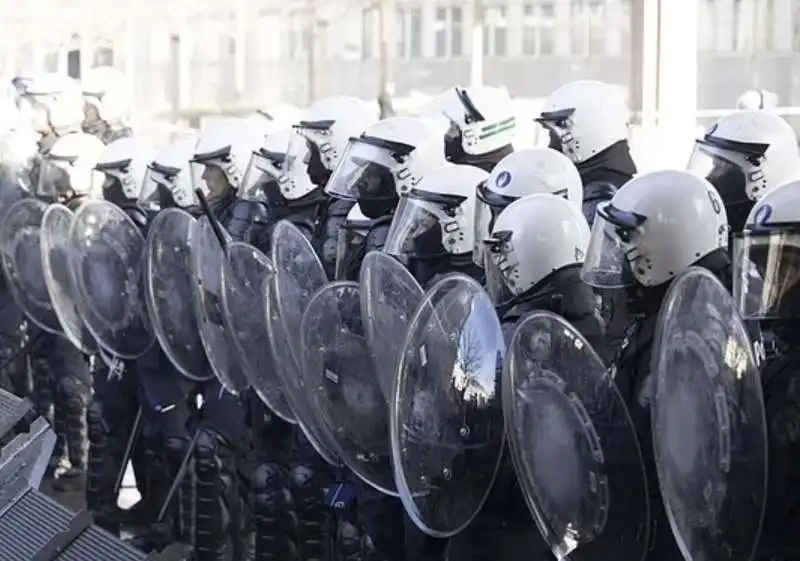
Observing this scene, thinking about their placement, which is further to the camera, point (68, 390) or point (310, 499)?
point (68, 390)

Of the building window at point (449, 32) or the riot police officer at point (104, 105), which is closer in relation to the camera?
the riot police officer at point (104, 105)

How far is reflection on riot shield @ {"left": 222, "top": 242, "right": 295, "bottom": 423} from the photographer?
5.18m

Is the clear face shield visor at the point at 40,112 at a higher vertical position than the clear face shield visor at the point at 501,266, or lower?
higher

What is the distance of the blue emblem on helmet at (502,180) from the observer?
4.38 m

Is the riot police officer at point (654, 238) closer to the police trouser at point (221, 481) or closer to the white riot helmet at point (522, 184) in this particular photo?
the white riot helmet at point (522, 184)

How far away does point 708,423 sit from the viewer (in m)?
3.10

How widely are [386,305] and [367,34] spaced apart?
8.40 m

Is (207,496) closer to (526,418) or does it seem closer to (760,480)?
(526,418)

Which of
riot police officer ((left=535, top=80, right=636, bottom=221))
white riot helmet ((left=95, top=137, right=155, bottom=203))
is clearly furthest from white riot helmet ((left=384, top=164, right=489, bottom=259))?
white riot helmet ((left=95, top=137, right=155, bottom=203))

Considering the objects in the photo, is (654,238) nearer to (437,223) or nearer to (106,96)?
(437,223)

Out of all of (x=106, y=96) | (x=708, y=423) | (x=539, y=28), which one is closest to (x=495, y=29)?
(x=539, y=28)

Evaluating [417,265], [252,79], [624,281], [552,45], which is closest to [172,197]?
[417,265]

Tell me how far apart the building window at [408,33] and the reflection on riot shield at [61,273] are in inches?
220

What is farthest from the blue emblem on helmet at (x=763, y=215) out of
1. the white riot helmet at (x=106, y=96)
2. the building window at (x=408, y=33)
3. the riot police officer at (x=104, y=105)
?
the building window at (x=408, y=33)
